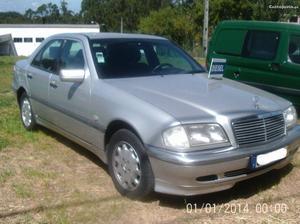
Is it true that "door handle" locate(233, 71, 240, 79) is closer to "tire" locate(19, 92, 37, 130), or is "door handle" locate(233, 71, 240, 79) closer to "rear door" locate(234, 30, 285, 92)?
"rear door" locate(234, 30, 285, 92)

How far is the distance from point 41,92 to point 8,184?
1.62 metres

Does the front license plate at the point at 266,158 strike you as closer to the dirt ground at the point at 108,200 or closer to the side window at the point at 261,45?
the dirt ground at the point at 108,200

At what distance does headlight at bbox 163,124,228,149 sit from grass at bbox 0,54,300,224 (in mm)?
671

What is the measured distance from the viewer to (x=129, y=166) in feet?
15.1

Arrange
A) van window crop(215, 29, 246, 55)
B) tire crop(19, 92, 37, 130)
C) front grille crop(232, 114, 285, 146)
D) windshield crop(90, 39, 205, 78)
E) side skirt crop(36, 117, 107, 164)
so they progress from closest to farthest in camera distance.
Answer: front grille crop(232, 114, 285, 146) → side skirt crop(36, 117, 107, 164) → windshield crop(90, 39, 205, 78) → tire crop(19, 92, 37, 130) → van window crop(215, 29, 246, 55)

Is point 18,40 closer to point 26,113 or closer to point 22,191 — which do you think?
point 26,113

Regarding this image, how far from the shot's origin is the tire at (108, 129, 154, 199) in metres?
4.37

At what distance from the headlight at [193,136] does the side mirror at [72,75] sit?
60.8 inches

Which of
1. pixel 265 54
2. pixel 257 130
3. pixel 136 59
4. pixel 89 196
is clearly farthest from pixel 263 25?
pixel 89 196

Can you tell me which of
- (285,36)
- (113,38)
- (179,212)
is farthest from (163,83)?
(285,36)

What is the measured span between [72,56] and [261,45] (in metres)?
4.00

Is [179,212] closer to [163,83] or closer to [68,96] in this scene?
[163,83]

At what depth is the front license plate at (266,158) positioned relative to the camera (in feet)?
14.2

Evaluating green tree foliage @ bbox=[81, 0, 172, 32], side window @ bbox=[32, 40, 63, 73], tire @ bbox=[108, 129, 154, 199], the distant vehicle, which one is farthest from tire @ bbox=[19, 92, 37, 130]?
green tree foliage @ bbox=[81, 0, 172, 32]
